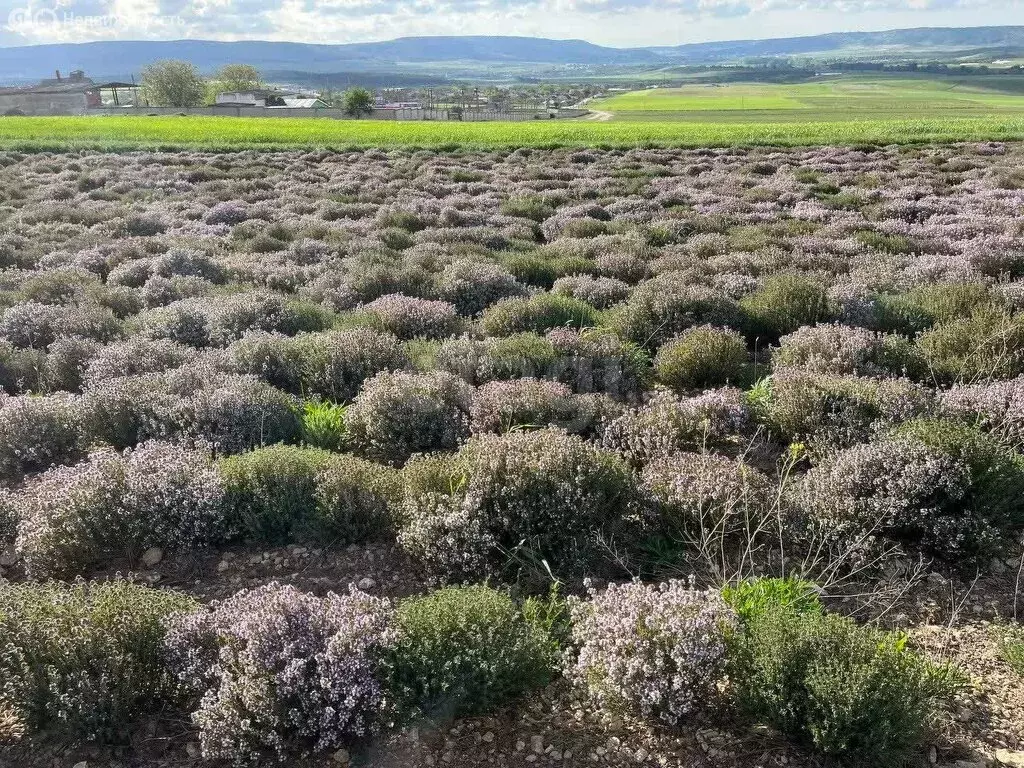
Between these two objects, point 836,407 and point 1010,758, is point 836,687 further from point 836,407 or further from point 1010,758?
point 836,407

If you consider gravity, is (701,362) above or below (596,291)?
below

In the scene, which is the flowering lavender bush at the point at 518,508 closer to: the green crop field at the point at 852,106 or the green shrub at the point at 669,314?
the green shrub at the point at 669,314

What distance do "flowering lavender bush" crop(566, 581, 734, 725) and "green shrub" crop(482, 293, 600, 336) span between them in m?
4.92

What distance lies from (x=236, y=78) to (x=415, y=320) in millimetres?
126113

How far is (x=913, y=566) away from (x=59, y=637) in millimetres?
4254

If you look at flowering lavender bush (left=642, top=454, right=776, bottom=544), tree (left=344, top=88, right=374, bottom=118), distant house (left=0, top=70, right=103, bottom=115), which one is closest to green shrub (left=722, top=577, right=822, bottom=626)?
flowering lavender bush (left=642, top=454, right=776, bottom=544)

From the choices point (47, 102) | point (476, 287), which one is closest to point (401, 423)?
point (476, 287)

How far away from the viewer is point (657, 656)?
2.95m

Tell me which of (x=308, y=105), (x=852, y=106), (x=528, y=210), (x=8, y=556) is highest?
(x=308, y=105)

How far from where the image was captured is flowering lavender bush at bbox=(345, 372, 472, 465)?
17.7 feet

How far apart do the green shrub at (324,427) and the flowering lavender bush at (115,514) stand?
1.06 meters

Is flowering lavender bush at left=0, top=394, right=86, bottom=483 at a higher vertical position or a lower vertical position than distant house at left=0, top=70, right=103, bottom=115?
lower

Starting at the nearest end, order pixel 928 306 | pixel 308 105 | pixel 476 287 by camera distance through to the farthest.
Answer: pixel 928 306 < pixel 476 287 < pixel 308 105

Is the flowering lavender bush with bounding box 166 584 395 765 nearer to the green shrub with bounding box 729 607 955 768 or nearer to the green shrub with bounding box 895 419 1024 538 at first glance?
the green shrub with bounding box 729 607 955 768
